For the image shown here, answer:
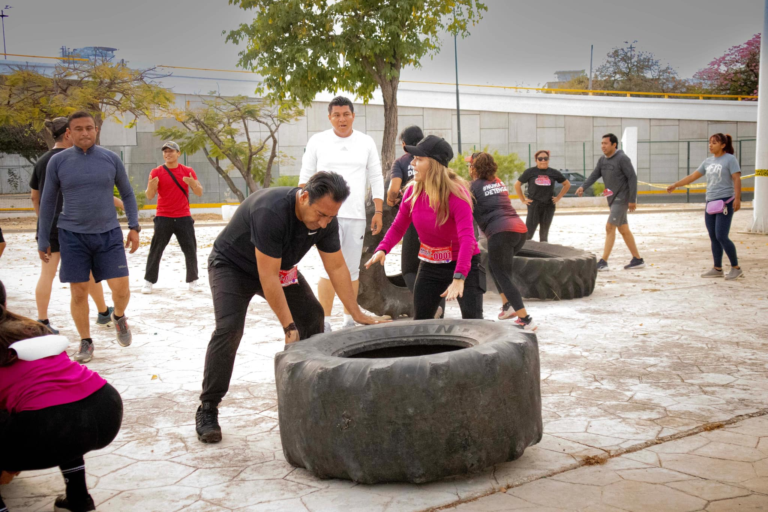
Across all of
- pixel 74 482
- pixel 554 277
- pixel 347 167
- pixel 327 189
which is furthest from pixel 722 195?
pixel 74 482

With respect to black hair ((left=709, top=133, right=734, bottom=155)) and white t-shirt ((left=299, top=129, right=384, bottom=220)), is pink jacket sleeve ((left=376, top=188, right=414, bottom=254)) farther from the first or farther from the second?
black hair ((left=709, top=133, right=734, bottom=155))

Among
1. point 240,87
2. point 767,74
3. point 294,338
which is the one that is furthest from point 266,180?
point 294,338

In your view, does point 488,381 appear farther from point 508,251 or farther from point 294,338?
point 508,251

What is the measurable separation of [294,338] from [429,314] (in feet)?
4.45

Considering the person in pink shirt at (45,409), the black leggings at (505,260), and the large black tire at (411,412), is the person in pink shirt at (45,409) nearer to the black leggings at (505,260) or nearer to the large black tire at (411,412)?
the large black tire at (411,412)

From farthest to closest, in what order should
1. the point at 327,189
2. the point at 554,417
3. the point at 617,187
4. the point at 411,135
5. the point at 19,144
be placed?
the point at 19,144 → the point at 617,187 → the point at 411,135 → the point at 554,417 → the point at 327,189

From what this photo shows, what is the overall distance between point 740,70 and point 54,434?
5134 cm

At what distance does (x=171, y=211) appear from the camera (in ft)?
27.4

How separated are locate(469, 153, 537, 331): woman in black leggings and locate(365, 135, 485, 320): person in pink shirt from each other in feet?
4.14

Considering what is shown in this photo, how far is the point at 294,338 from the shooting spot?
3619 millimetres

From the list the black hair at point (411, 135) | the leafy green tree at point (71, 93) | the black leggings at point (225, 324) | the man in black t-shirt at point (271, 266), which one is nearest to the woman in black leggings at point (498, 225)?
the black hair at point (411, 135)

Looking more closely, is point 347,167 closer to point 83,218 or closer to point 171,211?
point 83,218

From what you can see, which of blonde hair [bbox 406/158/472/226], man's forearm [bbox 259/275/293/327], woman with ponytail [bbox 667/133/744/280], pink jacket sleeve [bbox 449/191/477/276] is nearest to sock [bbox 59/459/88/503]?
man's forearm [bbox 259/275/293/327]

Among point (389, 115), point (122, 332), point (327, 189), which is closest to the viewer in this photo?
point (327, 189)
